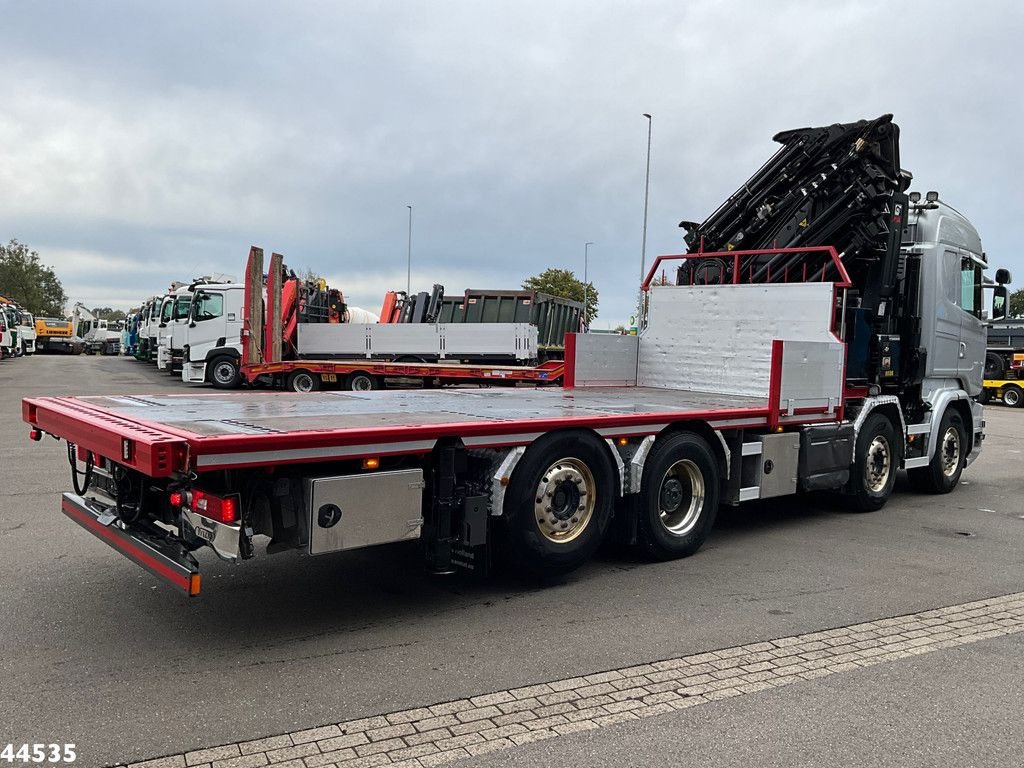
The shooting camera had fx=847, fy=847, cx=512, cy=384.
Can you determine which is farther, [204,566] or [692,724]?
[204,566]

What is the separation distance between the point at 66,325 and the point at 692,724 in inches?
2558

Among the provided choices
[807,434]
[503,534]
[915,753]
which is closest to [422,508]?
[503,534]

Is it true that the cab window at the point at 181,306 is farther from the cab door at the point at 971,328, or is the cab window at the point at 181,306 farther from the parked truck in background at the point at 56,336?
the parked truck in background at the point at 56,336

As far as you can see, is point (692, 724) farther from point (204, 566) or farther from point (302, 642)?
point (204, 566)

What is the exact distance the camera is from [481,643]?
477cm

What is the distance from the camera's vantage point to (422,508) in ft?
16.7

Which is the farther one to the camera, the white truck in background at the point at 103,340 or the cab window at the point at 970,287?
the white truck in background at the point at 103,340

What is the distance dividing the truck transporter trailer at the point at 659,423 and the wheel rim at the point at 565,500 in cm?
1

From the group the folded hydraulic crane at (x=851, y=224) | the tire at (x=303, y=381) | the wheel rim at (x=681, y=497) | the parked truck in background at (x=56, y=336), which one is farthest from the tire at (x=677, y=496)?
the parked truck in background at (x=56, y=336)

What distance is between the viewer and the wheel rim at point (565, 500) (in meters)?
5.63

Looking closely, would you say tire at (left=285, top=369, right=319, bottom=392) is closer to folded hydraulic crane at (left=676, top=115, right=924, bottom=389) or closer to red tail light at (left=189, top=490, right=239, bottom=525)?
folded hydraulic crane at (left=676, top=115, right=924, bottom=389)

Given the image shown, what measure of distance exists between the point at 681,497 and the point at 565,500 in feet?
4.59

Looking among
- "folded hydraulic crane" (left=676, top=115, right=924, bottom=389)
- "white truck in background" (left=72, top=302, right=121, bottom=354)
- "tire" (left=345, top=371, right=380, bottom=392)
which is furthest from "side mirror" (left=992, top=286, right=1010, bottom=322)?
"white truck in background" (left=72, top=302, right=121, bottom=354)

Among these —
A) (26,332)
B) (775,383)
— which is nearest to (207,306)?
(775,383)
